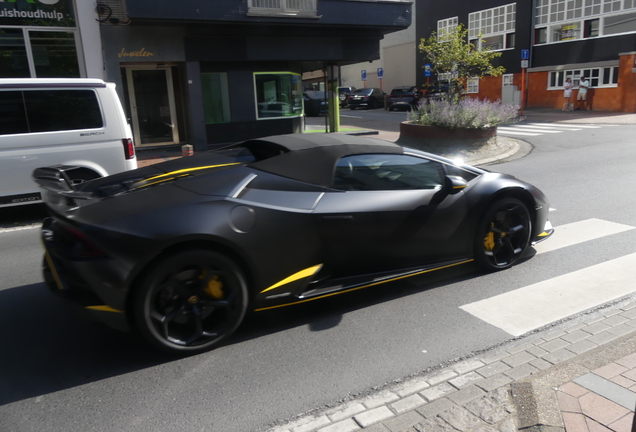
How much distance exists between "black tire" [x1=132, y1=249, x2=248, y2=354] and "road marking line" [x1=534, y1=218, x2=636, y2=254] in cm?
369

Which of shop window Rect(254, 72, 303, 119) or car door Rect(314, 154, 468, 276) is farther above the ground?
shop window Rect(254, 72, 303, 119)

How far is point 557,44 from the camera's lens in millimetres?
30094

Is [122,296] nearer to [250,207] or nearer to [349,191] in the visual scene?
[250,207]

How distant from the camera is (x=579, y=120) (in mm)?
22453

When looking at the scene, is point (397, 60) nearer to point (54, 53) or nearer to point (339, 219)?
point (54, 53)

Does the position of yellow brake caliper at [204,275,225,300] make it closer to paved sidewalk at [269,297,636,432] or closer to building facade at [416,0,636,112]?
paved sidewalk at [269,297,636,432]

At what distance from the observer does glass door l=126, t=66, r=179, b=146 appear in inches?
621

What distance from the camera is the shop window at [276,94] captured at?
55.9ft

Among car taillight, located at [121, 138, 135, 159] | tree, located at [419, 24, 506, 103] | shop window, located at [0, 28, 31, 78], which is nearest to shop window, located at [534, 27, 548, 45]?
tree, located at [419, 24, 506, 103]

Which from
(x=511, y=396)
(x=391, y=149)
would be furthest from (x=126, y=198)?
(x=511, y=396)

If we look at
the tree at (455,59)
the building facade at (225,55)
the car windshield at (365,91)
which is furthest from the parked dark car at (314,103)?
the tree at (455,59)

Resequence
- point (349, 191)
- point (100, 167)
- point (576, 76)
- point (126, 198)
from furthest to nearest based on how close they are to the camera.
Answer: point (576, 76) → point (100, 167) → point (349, 191) → point (126, 198)

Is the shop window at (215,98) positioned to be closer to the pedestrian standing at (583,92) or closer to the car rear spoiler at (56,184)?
the car rear spoiler at (56,184)

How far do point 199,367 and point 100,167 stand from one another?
214 inches
